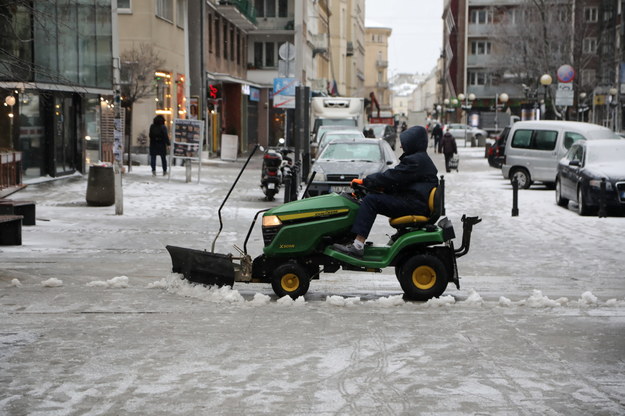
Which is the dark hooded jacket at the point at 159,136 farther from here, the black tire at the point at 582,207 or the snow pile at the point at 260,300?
the snow pile at the point at 260,300

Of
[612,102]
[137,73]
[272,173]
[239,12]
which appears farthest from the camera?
[612,102]

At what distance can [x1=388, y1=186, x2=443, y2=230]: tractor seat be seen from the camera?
1035 cm

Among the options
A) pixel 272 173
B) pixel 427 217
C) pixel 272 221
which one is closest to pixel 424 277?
pixel 427 217

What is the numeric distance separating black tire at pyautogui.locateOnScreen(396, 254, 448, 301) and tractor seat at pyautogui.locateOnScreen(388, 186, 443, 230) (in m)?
0.34

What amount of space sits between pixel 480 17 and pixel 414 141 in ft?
356

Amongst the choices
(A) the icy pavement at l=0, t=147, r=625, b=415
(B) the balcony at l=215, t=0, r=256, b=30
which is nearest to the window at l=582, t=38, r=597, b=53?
(B) the balcony at l=215, t=0, r=256, b=30

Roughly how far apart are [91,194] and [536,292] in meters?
12.4

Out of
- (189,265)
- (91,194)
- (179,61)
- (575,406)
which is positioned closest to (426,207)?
(189,265)

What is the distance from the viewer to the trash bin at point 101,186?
67.9ft

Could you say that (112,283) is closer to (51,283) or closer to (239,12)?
(51,283)

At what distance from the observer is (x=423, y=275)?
1033 cm

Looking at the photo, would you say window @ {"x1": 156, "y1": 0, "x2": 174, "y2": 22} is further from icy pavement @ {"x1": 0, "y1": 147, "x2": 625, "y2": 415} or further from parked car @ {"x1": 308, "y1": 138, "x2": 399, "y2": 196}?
icy pavement @ {"x1": 0, "y1": 147, "x2": 625, "y2": 415}

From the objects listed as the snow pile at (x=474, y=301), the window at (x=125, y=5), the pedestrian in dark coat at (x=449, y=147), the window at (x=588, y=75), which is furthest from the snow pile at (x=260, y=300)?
the window at (x=588, y=75)

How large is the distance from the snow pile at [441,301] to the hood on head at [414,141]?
58.7 inches
